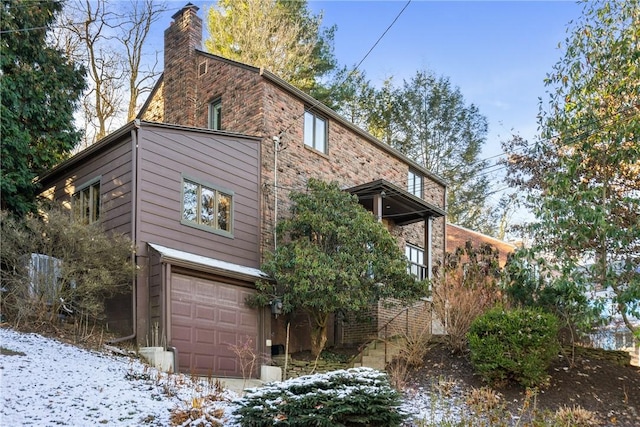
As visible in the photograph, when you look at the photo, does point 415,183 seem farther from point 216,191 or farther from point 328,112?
point 216,191

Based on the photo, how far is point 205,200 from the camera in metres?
12.5

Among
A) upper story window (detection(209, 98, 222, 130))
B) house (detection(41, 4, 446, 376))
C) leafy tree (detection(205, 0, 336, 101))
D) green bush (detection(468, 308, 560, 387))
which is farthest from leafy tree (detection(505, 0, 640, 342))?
leafy tree (detection(205, 0, 336, 101))

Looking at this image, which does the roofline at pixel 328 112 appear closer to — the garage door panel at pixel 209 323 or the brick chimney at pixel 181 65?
the brick chimney at pixel 181 65

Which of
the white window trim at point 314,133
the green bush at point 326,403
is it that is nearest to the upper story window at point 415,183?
the white window trim at point 314,133

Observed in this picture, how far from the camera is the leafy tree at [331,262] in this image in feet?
39.6

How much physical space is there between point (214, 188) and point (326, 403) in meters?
7.42

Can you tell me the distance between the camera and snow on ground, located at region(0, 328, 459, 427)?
6559 mm

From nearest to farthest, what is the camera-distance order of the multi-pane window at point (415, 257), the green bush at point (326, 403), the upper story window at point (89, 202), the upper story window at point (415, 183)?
1. the green bush at point (326, 403)
2. the upper story window at point (89, 202)
3. the multi-pane window at point (415, 257)
4. the upper story window at point (415, 183)

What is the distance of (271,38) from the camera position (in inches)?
985

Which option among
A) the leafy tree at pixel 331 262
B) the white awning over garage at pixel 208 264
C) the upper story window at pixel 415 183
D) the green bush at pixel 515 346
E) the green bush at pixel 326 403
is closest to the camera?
the green bush at pixel 326 403

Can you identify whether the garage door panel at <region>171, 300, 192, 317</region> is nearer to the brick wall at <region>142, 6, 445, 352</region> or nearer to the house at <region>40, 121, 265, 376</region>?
the house at <region>40, 121, 265, 376</region>

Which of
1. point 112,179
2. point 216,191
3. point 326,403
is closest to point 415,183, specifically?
point 216,191

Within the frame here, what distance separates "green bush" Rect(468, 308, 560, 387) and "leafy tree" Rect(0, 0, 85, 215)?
10378 millimetres

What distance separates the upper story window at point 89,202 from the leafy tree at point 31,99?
1756 mm
